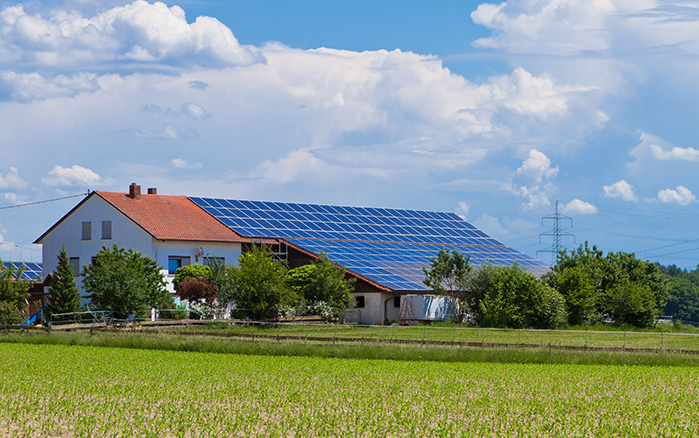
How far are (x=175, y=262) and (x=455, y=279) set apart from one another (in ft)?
61.8

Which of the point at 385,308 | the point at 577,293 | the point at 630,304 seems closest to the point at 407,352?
the point at 385,308

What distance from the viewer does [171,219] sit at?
55750 mm

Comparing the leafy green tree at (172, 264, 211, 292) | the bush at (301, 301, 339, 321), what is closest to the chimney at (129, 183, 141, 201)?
the leafy green tree at (172, 264, 211, 292)

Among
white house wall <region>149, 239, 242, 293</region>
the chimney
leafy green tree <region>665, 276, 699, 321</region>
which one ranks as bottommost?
leafy green tree <region>665, 276, 699, 321</region>

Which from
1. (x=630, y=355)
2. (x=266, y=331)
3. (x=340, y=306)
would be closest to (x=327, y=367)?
(x=630, y=355)

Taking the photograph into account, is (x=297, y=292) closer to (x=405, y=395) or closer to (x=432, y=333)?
(x=432, y=333)

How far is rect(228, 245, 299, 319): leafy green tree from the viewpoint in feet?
150

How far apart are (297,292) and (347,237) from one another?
14.3m

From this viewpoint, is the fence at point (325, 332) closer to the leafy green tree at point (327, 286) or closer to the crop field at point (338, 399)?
the leafy green tree at point (327, 286)

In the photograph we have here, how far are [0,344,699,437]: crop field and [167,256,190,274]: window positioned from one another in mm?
24359

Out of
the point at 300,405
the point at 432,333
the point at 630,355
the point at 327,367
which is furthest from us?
the point at 432,333

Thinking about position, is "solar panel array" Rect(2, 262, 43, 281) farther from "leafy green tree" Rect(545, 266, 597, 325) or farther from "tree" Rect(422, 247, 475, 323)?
"leafy green tree" Rect(545, 266, 597, 325)

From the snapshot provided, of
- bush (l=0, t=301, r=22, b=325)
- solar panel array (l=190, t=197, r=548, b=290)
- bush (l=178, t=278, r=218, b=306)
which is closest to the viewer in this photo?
bush (l=0, t=301, r=22, b=325)

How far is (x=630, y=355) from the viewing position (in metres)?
28.2
